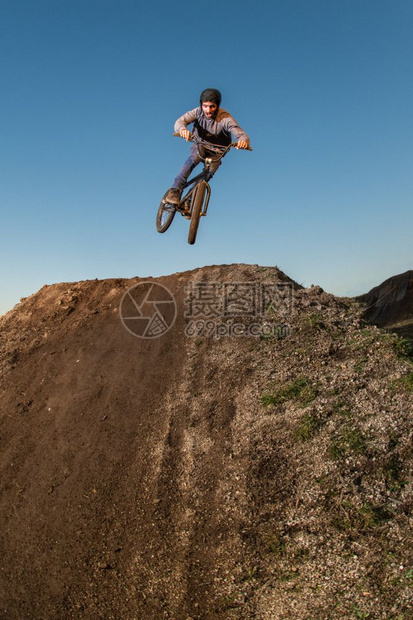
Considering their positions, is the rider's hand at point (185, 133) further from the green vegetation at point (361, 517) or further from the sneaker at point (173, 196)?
the green vegetation at point (361, 517)

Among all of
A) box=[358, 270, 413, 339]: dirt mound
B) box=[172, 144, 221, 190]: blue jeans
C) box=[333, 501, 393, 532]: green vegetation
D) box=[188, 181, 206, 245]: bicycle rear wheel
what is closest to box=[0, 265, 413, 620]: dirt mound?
box=[333, 501, 393, 532]: green vegetation

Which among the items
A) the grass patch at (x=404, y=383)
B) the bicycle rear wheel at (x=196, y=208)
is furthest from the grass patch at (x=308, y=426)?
the bicycle rear wheel at (x=196, y=208)

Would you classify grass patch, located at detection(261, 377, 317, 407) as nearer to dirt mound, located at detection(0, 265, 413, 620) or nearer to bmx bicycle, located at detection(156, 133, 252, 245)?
dirt mound, located at detection(0, 265, 413, 620)

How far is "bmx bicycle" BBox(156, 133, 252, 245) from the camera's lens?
10.5 metres

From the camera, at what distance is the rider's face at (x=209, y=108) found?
32.8 feet

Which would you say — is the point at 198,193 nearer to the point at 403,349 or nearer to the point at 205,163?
the point at 205,163

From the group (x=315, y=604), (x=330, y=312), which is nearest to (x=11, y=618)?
(x=315, y=604)

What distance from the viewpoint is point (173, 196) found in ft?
36.7

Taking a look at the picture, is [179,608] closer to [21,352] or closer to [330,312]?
[330,312]

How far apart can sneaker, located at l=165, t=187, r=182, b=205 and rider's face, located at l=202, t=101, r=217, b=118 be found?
187 centimetres

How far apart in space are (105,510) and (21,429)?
4.04m

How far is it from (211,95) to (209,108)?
254 millimetres

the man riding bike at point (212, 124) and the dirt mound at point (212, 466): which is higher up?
the man riding bike at point (212, 124)

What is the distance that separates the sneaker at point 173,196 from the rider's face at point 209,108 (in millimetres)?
1866
